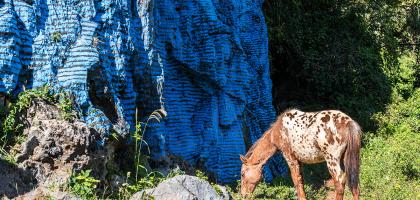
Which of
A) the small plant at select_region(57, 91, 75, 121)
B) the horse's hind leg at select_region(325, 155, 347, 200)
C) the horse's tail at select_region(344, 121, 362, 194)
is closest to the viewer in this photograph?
the small plant at select_region(57, 91, 75, 121)

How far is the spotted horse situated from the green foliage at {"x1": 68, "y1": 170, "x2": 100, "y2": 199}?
3.18 meters

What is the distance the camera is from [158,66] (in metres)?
8.29

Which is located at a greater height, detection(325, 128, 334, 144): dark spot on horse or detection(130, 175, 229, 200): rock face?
detection(325, 128, 334, 144): dark spot on horse

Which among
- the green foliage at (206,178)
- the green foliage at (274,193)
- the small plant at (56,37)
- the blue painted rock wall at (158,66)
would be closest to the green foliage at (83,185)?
the blue painted rock wall at (158,66)

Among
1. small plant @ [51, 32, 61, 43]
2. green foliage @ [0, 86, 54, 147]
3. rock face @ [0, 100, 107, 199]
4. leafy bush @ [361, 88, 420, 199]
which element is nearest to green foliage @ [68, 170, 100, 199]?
rock face @ [0, 100, 107, 199]

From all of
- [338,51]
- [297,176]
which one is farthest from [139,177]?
[338,51]

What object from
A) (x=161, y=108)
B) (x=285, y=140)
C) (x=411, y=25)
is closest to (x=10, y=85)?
(x=161, y=108)

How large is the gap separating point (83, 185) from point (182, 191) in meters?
1.08

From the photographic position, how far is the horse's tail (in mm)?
7312

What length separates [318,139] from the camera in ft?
25.7

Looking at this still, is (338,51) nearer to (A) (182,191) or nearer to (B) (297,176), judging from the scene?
(B) (297,176)

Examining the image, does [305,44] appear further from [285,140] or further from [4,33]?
[4,33]

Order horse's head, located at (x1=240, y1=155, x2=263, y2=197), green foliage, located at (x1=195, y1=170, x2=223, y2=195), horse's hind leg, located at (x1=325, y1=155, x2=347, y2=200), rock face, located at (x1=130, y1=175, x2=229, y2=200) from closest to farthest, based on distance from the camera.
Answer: rock face, located at (x1=130, y1=175, x2=229, y2=200) < green foliage, located at (x1=195, y1=170, x2=223, y2=195) < horse's hind leg, located at (x1=325, y1=155, x2=347, y2=200) < horse's head, located at (x1=240, y1=155, x2=263, y2=197)

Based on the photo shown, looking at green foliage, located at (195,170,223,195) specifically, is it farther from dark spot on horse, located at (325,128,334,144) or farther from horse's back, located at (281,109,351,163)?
dark spot on horse, located at (325,128,334,144)
